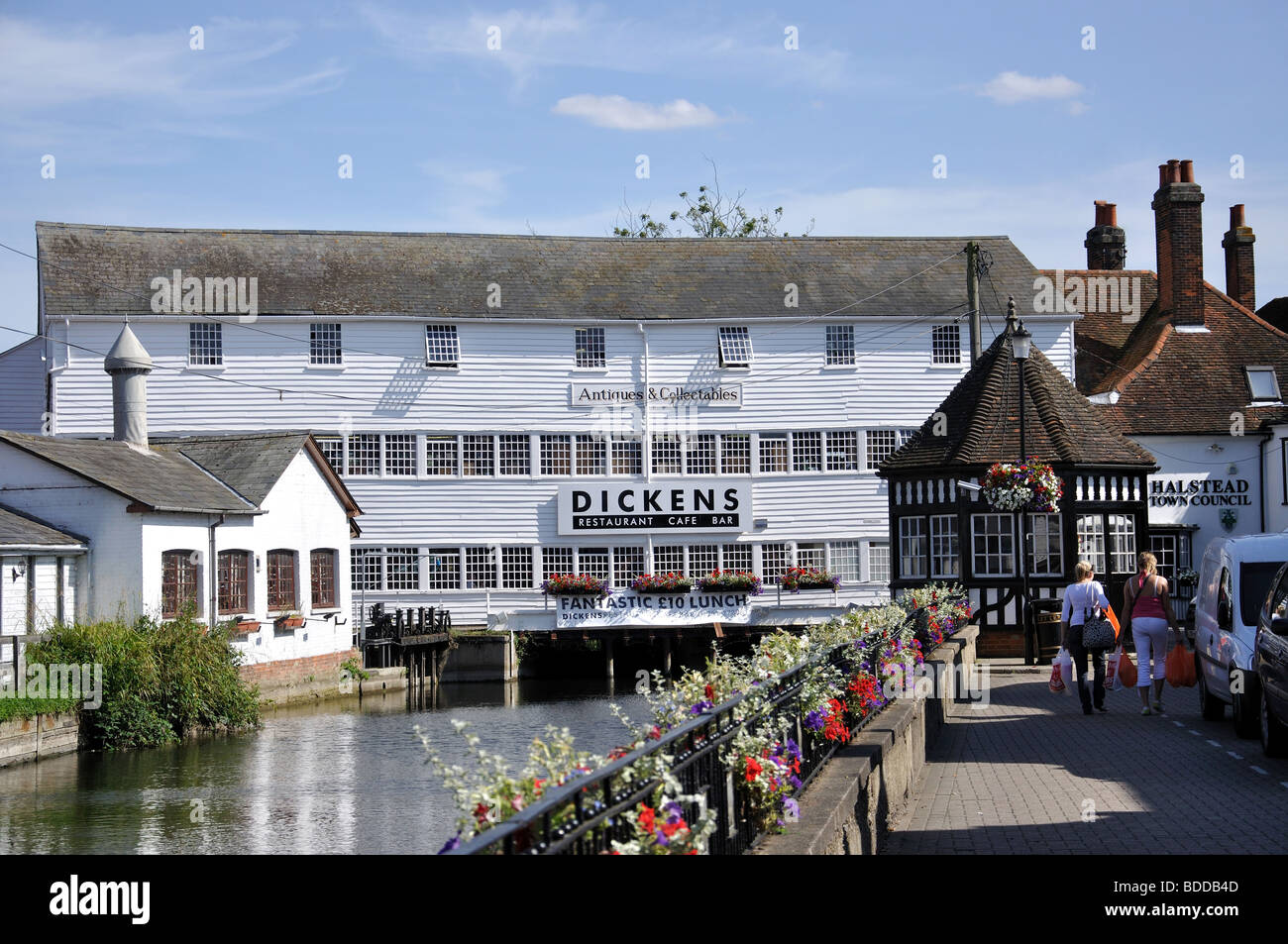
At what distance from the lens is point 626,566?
42906 millimetres

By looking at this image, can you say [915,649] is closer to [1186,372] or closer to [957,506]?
[957,506]

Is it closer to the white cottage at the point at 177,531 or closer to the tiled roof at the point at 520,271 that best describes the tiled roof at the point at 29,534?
the white cottage at the point at 177,531

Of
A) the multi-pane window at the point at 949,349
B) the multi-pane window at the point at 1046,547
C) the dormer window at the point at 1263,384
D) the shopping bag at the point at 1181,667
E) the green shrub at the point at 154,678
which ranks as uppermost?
the multi-pane window at the point at 949,349

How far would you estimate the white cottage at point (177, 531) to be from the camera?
28.9 m

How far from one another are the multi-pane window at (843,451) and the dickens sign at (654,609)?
5.01 m

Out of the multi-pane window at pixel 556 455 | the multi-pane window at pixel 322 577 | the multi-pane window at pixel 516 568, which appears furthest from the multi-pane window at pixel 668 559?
the multi-pane window at pixel 322 577

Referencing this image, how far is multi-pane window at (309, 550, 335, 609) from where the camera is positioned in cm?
3584

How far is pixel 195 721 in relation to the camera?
86.0 feet

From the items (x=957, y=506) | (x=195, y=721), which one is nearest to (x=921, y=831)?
(x=957, y=506)

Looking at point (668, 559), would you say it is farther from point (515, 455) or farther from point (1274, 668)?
point (1274, 668)

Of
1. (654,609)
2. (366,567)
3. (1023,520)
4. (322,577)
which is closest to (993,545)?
(1023,520)

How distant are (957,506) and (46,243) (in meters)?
27.6

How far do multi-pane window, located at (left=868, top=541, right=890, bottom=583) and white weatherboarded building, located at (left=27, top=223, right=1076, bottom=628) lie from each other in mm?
64

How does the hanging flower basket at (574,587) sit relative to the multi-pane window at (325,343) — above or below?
below
